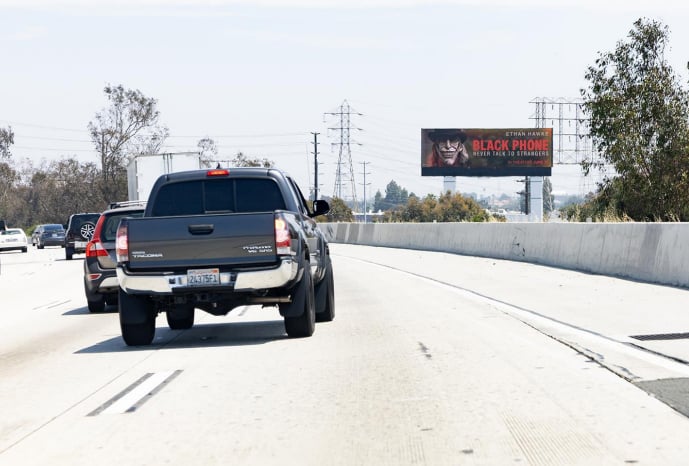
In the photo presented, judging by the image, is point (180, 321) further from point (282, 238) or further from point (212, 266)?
point (282, 238)

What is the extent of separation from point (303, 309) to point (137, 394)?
3413 millimetres

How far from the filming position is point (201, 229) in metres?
10.8

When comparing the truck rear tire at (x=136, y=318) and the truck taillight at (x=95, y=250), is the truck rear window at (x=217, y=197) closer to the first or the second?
the truck rear tire at (x=136, y=318)

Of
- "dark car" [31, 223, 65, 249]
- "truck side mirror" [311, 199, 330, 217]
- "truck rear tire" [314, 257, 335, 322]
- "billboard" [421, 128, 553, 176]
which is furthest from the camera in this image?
"billboard" [421, 128, 553, 176]

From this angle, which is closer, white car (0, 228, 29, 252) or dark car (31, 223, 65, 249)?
white car (0, 228, 29, 252)

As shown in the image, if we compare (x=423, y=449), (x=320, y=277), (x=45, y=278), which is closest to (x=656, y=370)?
(x=423, y=449)

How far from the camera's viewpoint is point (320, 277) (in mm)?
13195

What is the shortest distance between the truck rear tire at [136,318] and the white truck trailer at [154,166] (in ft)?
81.8

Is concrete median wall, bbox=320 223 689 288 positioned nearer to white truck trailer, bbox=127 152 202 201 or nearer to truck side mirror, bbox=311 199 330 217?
truck side mirror, bbox=311 199 330 217

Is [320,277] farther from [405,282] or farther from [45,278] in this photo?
[45,278]

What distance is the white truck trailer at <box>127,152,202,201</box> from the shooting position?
3612cm

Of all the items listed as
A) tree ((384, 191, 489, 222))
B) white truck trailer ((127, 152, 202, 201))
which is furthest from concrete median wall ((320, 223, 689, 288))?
tree ((384, 191, 489, 222))

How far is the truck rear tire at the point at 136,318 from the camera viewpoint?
36.8 ft

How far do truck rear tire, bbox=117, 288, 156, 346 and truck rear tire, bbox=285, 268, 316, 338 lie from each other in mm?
1538
